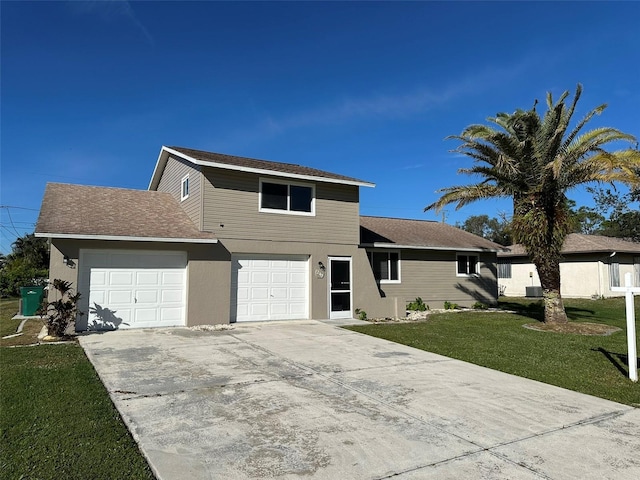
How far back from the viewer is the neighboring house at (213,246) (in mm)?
11602

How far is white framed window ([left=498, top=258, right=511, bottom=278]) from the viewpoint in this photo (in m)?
A: 30.0

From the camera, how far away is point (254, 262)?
13.8m

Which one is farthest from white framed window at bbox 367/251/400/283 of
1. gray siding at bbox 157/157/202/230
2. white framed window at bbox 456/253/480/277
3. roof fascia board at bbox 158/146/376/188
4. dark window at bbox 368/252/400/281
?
gray siding at bbox 157/157/202/230

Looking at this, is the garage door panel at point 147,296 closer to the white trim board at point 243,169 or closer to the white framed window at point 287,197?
the white trim board at point 243,169

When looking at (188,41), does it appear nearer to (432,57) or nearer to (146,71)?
(146,71)

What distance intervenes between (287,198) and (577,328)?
32.0 ft

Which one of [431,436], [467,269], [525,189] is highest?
[525,189]

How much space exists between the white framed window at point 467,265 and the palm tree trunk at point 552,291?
6886 millimetres

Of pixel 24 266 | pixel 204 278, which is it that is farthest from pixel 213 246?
pixel 24 266

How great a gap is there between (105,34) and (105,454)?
12.8 meters

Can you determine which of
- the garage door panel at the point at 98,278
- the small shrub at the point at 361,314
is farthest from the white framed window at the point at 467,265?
the garage door panel at the point at 98,278

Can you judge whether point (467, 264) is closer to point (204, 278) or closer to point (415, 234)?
point (415, 234)

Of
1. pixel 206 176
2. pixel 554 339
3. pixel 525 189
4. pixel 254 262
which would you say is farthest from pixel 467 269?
pixel 206 176

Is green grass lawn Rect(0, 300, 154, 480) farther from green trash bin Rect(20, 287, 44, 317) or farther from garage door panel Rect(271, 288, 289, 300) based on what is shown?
green trash bin Rect(20, 287, 44, 317)
